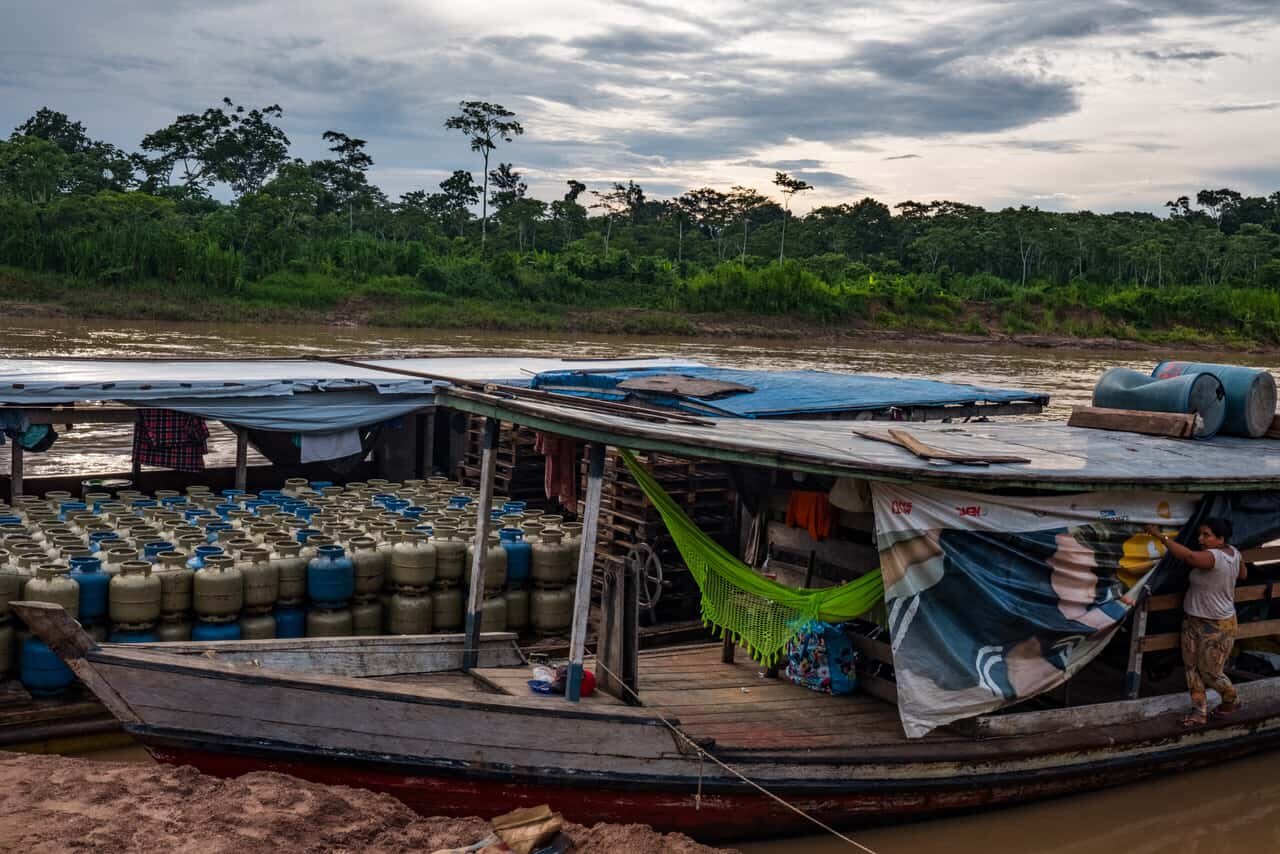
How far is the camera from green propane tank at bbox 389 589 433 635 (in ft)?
26.0

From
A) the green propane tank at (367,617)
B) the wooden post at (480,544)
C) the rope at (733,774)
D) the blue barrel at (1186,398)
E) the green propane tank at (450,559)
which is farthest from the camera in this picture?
the blue barrel at (1186,398)

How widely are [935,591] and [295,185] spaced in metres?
49.1

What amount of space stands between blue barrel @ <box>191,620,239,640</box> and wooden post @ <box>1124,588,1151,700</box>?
556cm

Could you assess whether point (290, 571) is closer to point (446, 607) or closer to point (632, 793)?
point (446, 607)

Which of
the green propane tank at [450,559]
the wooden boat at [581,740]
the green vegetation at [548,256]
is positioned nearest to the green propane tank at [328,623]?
the green propane tank at [450,559]

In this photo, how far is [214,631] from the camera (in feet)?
24.0

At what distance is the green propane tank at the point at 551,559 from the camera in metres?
8.34

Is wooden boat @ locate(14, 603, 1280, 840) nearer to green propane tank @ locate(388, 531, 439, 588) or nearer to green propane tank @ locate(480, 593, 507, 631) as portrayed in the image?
green propane tank @ locate(388, 531, 439, 588)

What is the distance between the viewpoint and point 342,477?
1260 centimetres

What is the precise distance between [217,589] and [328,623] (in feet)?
2.52

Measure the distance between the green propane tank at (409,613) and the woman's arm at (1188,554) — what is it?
15.4ft

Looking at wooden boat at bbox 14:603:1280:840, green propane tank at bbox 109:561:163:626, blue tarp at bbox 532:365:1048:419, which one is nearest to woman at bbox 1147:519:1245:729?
wooden boat at bbox 14:603:1280:840

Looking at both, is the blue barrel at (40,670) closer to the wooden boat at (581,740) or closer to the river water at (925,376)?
the wooden boat at (581,740)

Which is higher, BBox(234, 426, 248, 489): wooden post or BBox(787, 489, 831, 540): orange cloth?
BBox(787, 489, 831, 540): orange cloth
